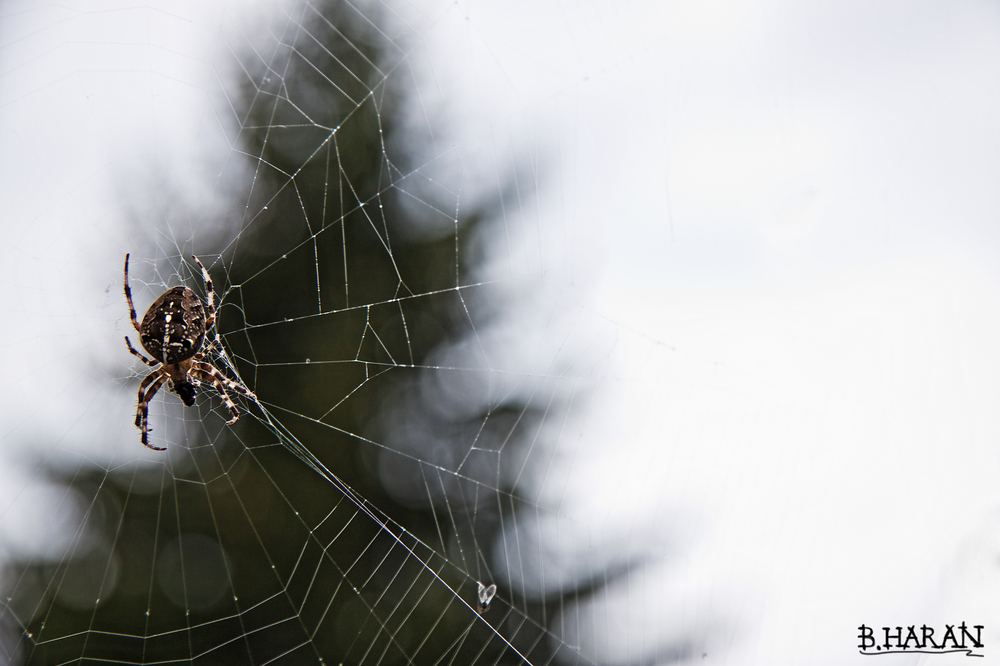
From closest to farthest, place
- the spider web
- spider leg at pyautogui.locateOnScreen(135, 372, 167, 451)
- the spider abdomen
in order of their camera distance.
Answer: the spider abdomen
spider leg at pyautogui.locateOnScreen(135, 372, 167, 451)
the spider web

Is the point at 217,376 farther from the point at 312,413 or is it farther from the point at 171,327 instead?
the point at 312,413

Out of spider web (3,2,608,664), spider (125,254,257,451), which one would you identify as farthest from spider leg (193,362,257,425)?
spider web (3,2,608,664)

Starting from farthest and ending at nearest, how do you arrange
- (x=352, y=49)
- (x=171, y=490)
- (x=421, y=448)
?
1. (x=421, y=448)
2. (x=352, y=49)
3. (x=171, y=490)

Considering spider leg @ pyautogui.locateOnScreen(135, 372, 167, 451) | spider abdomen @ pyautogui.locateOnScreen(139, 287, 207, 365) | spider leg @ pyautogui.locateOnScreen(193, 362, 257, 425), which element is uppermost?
spider abdomen @ pyautogui.locateOnScreen(139, 287, 207, 365)

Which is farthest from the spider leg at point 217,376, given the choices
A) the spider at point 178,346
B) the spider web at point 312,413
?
the spider web at point 312,413

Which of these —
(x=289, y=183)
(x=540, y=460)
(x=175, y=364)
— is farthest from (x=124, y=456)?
(x=540, y=460)

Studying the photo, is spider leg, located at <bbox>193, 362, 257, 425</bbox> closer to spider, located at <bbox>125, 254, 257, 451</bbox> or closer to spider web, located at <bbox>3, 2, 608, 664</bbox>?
spider, located at <bbox>125, 254, 257, 451</bbox>

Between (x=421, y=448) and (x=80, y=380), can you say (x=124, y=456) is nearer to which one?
(x=80, y=380)

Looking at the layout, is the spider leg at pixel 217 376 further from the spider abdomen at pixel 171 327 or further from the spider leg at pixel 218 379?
the spider abdomen at pixel 171 327
